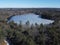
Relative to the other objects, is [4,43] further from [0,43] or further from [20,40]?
[20,40]

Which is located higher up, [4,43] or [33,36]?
[33,36]

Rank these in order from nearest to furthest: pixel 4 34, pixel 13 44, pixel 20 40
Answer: pixel 20 40 → pixel 13 44 → pixel 4 34

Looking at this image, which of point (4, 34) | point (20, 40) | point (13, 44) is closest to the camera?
point (20, 40)

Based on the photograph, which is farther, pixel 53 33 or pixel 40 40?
pixel 53 33

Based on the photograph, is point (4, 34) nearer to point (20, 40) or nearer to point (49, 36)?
point (20, 40)

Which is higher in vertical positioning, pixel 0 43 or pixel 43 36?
pixel 43 36

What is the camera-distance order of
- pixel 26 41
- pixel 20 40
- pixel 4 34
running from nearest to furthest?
pixel 26 41 < pixel 20 40 < pixel 4 34

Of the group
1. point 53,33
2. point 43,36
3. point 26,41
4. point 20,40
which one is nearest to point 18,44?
point 20,40

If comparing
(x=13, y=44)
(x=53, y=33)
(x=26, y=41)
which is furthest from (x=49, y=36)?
(x=13, y=44)

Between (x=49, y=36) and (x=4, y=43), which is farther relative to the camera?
(x=4, y=43)
